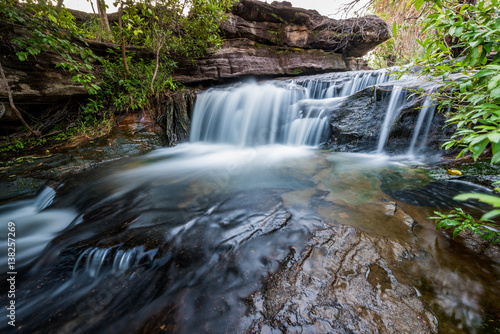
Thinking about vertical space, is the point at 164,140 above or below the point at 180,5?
below

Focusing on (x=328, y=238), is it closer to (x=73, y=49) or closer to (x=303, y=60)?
(x=73, y=49)

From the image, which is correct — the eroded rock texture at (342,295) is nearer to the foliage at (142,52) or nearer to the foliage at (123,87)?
the foliage at (142,52)

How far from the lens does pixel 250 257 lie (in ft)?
5.24

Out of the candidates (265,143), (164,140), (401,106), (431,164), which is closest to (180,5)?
(164,140)

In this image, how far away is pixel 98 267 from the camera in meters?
1.63

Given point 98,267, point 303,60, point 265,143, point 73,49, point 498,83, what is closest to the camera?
point 498,83

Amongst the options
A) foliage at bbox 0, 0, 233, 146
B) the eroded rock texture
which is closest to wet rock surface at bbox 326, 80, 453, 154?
the eroded rock texture

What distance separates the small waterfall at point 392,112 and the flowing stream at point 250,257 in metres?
1.24

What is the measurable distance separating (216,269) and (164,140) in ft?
18.5

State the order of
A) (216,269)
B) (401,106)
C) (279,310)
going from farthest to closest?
(401,106) → (216,269) → (279,310)

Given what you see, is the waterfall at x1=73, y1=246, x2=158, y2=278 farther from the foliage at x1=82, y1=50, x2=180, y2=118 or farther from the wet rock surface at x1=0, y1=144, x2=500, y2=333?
the foliage at x1=82, y1=50, x2=180, y2=118

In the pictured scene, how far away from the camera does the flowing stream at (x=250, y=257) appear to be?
3.77ft

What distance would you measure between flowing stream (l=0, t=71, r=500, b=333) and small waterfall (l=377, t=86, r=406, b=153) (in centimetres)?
124

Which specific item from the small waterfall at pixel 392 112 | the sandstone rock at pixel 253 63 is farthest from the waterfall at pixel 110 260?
the sandstone rock at pixel 253 63
